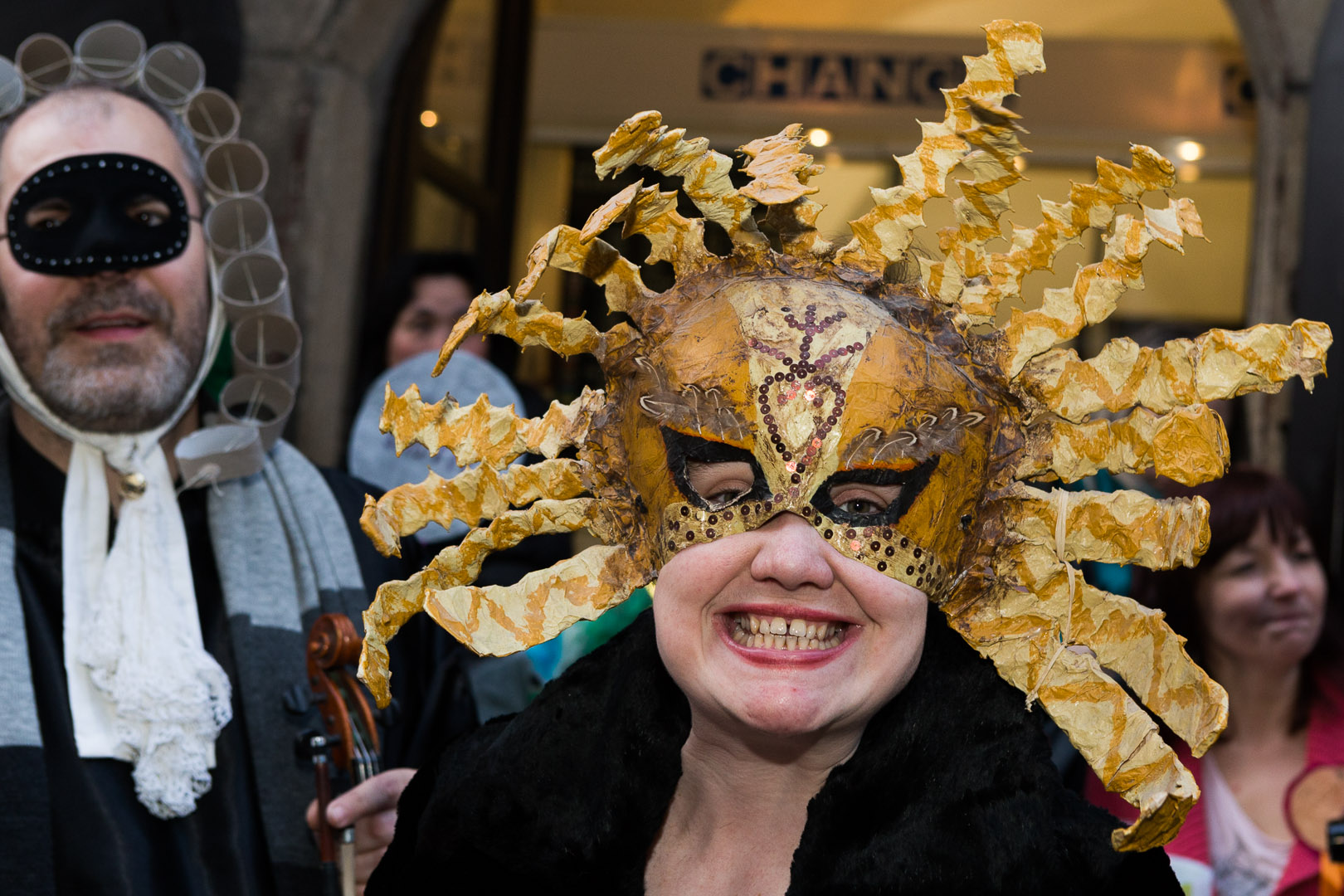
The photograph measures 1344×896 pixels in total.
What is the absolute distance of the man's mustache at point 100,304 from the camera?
2.75 metres

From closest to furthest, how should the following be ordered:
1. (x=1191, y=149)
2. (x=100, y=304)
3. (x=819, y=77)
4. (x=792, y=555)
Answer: (x=792, y=555), (x=100, y=304), (x=1191, y=149), (x=819, y=77)

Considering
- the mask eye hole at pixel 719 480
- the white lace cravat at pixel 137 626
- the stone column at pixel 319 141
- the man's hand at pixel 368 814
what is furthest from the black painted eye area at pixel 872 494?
the stone column at pixel 319 141

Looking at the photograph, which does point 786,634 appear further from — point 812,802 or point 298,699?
point 298,699

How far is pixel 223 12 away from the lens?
14.3 feet

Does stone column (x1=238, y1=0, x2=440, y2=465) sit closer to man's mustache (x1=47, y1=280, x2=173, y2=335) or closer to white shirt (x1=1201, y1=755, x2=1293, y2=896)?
man's mustache (x1=47, y1=280, x2=173, y2=335)

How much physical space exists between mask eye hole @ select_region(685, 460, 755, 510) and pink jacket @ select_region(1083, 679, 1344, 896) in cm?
165

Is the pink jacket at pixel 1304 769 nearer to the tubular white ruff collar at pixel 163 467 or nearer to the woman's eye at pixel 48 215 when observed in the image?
the tubular white ruff collar at pixel 163 467

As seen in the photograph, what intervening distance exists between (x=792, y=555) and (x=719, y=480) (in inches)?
6.3

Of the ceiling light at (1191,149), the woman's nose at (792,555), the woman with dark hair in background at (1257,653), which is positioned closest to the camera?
the woman's nose at (792,555)

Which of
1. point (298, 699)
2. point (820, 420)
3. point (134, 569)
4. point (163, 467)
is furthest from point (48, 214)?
point (820, 420)

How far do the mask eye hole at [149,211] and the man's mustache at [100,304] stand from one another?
0.14 m

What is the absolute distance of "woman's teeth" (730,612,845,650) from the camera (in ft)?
5.94

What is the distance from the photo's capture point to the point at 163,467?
288cm

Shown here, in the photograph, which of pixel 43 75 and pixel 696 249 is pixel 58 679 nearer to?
pixel 43 75
